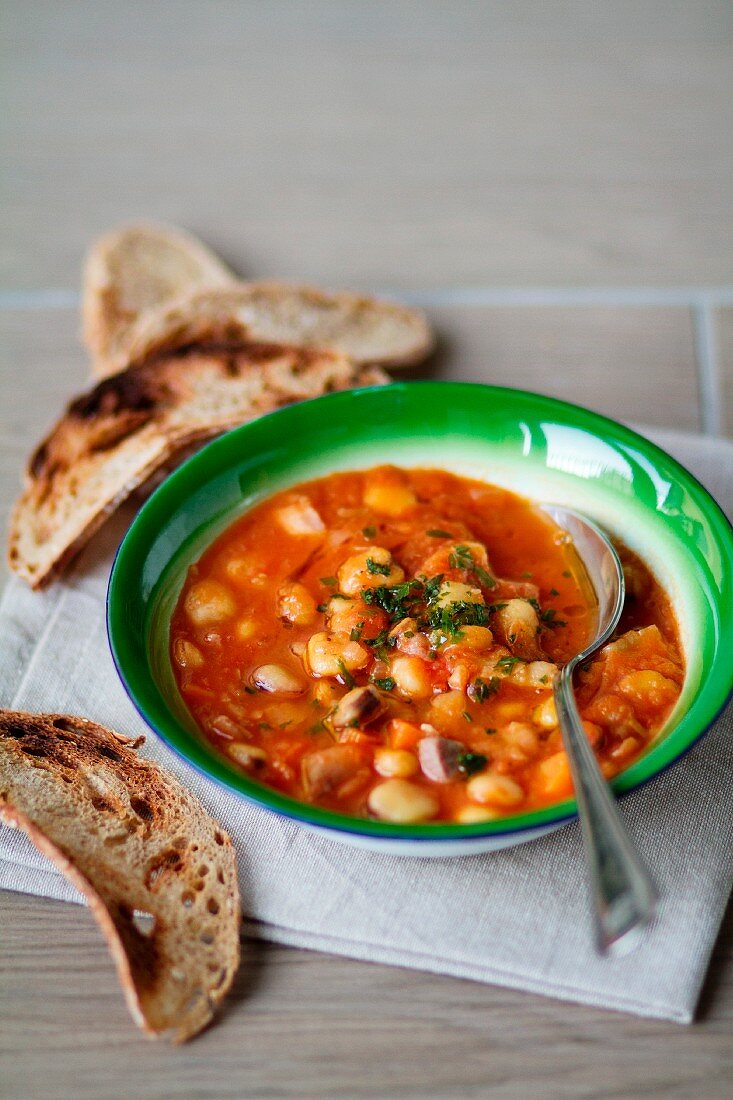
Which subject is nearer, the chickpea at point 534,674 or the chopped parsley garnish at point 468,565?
the chickpea at point 534,674

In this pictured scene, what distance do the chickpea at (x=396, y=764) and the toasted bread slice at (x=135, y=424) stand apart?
1.29 meters

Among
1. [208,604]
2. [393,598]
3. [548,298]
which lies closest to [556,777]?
[393,598]

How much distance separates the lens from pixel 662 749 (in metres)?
2.22

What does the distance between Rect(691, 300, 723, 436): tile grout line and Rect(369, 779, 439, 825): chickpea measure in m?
1.97

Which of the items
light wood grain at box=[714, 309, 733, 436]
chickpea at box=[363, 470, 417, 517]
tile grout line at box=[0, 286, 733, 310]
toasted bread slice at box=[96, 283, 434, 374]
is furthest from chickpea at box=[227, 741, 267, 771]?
tile grout line at box=[0, 286, 733, 310]

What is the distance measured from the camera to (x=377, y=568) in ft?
9.11

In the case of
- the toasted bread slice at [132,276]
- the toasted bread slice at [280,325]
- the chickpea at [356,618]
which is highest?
the toasted bread slice at [132,276]

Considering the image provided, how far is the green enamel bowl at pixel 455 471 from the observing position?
2206 millimetres

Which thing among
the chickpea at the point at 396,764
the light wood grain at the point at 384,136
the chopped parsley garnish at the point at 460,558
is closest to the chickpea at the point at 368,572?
the chopped parsley garnish at the point at 460,558

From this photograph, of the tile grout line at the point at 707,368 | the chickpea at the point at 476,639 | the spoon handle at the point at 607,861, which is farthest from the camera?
the tile grout line at the point at 707,368

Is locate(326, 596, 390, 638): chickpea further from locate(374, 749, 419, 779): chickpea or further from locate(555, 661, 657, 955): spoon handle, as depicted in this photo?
locate(555, 661, 657, 955): spoon handle

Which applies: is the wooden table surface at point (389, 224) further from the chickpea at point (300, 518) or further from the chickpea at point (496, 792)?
the chickpea at point (300, 518)

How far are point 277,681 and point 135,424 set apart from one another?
1.34 m

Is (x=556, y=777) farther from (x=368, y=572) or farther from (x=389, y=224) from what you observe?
(x=389, y=224)
